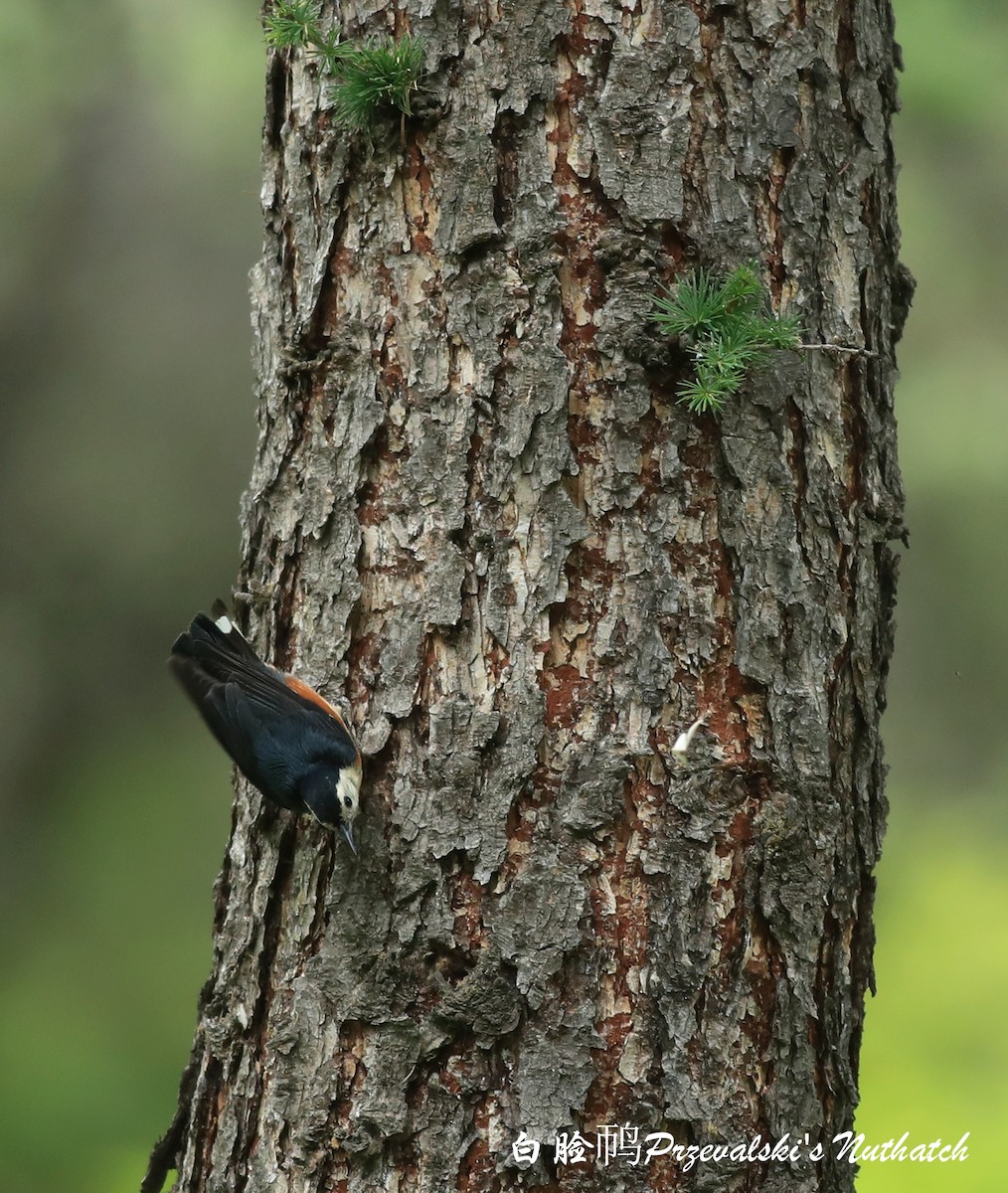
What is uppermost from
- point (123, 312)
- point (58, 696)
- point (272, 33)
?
point (123, 312)

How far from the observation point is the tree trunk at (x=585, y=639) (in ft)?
5.50

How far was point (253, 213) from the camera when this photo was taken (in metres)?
5.52

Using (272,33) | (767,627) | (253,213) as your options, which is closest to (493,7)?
(272,33)

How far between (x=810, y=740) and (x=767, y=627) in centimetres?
18

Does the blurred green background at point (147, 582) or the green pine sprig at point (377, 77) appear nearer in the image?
the green pine sprig at point (377, 77)

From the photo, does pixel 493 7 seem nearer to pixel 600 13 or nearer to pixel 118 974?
pixel 600 13

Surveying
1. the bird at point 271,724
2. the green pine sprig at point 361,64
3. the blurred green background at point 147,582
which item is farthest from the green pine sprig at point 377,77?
the blurred green background at point 147,582

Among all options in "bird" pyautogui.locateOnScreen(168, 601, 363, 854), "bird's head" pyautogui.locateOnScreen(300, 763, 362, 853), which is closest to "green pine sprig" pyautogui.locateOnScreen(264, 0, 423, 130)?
"bird" pyautogui.locateOnScreen(168, 601, 363, 854)

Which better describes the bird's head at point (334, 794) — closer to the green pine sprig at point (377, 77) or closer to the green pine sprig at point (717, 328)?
the green pine sprig at point (717, 328)

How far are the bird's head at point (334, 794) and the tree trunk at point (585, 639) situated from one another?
0.08ft

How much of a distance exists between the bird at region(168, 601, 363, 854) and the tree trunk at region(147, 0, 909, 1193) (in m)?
0.04

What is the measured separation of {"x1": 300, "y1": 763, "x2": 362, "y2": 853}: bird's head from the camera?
1722 mm

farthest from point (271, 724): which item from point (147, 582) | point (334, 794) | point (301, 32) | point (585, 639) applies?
point (147, 582)

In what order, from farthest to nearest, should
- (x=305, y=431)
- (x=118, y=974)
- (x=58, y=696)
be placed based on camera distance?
(x=58, y=696) < (x=118, y=974) < (x=305, y=431)
